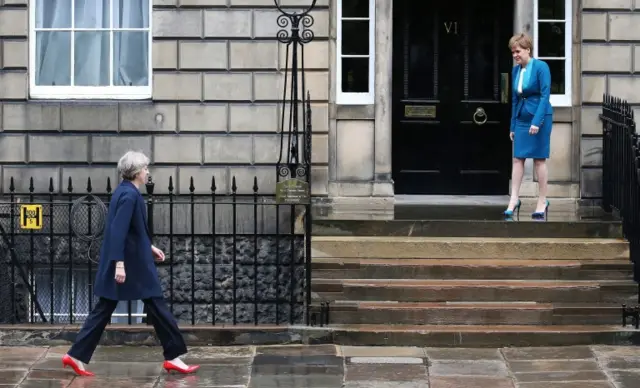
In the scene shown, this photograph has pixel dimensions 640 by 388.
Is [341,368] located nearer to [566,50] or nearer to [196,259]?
[196,259]

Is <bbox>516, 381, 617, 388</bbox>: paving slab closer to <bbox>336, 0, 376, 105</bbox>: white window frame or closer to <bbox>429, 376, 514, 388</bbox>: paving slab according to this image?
<bbox>429, 376, 514, 388</bbox>: paving slab

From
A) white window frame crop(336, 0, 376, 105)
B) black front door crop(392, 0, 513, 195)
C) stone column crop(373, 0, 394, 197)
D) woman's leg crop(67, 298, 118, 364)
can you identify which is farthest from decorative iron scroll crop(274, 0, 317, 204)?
woman's leg crop(67, 298, 118, 364)

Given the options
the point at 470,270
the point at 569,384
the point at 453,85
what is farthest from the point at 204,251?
the point at 569,384

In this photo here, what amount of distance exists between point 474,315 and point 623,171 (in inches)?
104

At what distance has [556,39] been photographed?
15.3 metres

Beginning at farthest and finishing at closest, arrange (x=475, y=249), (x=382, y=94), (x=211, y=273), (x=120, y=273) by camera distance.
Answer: (x=382, y=94), (x=211, y=273), (x=475, y=249), (x=120, y=273)

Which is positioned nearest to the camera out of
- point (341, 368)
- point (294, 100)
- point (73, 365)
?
point (73, 365)

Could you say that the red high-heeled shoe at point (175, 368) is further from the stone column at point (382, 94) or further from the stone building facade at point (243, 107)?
the stone column at point (382, 94)

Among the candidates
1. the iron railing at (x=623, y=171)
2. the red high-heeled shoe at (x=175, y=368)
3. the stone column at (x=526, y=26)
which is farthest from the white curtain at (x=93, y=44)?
the red high-heeled shoe at (x=175, y=368)

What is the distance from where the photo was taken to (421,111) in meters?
15.9

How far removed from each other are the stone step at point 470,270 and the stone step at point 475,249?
196 mm

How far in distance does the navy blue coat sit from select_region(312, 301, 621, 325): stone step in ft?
6.47

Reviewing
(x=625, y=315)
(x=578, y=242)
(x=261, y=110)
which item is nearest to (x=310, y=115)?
(x=261, y=110)

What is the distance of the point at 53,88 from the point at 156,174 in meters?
1.60
